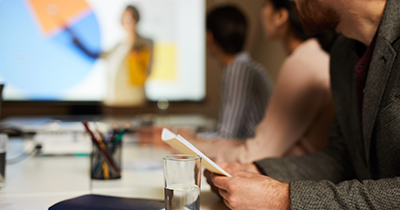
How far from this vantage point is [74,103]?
2.74 metres

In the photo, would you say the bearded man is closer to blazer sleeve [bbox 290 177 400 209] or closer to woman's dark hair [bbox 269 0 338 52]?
blazer sleeve [bbox 290 177 400 209]

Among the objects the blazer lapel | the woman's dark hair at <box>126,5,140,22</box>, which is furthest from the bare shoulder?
the woman's dark hair at <box>126,5,140,22</box>

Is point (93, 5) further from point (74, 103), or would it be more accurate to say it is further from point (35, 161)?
point (35, 161)

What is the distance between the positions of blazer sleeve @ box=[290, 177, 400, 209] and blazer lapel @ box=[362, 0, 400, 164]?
0.73 ft

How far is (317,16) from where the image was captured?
3.12 feet

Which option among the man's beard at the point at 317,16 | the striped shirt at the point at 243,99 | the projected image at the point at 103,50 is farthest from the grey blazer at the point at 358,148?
the projected image at the point at 103,50

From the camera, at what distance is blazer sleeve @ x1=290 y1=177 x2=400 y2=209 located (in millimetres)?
616

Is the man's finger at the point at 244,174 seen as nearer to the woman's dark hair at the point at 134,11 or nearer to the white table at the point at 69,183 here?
the white table at the point at 69,183

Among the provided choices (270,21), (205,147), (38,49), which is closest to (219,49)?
(270,21)

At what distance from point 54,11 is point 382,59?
241cm

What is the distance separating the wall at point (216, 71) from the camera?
10.6 feet

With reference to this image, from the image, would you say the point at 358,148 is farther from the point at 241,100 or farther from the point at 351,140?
the point at 241,100

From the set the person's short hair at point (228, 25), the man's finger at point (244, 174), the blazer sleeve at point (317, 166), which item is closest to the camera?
the man's finger at point (244, 174)

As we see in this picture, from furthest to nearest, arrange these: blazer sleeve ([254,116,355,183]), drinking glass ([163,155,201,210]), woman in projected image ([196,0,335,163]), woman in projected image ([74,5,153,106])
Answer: woman in projected image ([74,5,153,106])
woman in projected image ([196,0,335,163])
blazer sleeve ([254,116,355,183])
drinking glass ([163,155,201,210])
